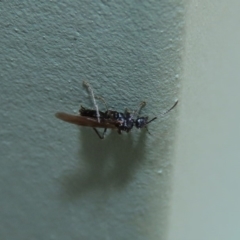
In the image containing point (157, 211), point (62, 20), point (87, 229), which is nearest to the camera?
point (62, 20)

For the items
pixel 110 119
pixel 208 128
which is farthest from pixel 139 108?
pixel 208 128

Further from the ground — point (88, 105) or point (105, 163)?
point (88, 105)

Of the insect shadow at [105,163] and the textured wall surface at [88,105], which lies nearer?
the textured wall surface at [88,105]

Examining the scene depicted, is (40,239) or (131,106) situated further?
(40,239)

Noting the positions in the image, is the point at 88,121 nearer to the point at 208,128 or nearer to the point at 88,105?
the point at 88,105

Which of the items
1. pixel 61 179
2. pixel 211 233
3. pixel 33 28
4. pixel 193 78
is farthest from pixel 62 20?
pixel 211 233

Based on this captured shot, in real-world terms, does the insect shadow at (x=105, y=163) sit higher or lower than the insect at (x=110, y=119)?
lower

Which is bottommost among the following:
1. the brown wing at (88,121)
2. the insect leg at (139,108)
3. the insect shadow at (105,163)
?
the insect shadow at (105,163)

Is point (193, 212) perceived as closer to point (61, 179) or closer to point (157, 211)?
point (157, 211)
